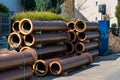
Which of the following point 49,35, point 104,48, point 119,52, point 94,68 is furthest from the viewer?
point 119,52

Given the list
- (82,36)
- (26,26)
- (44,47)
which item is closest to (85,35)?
(82,36)

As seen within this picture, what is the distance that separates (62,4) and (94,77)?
24365mm

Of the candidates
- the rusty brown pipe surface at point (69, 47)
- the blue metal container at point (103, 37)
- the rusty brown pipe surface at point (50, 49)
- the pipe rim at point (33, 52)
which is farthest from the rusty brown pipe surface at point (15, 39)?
the blue metal container at point (103, 37)

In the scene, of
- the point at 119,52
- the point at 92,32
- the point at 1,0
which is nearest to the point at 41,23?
the point at 92,32

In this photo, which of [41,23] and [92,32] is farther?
[92,32]

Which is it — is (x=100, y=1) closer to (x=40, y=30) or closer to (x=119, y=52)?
(x=119, y=52)

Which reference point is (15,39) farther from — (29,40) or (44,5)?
(44,5)

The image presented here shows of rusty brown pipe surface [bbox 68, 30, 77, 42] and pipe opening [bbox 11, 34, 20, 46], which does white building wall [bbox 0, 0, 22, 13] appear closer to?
rusty brown pipe surface [bbox 68, 30, 77, 42]

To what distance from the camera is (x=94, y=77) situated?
13.2 m

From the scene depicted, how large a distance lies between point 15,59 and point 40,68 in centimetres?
264

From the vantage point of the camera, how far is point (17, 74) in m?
10.9

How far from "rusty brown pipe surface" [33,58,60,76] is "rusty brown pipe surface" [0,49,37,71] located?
3.30 feet

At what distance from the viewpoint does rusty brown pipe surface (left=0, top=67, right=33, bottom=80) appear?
10414 millimetres

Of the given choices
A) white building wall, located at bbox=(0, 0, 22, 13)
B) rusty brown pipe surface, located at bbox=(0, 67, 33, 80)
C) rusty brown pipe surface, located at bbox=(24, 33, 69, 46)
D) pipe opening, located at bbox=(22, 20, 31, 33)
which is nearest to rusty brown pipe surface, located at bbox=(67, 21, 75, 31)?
rusty brown pipe surface, located at bbox=(24, 33, 69, 46)
